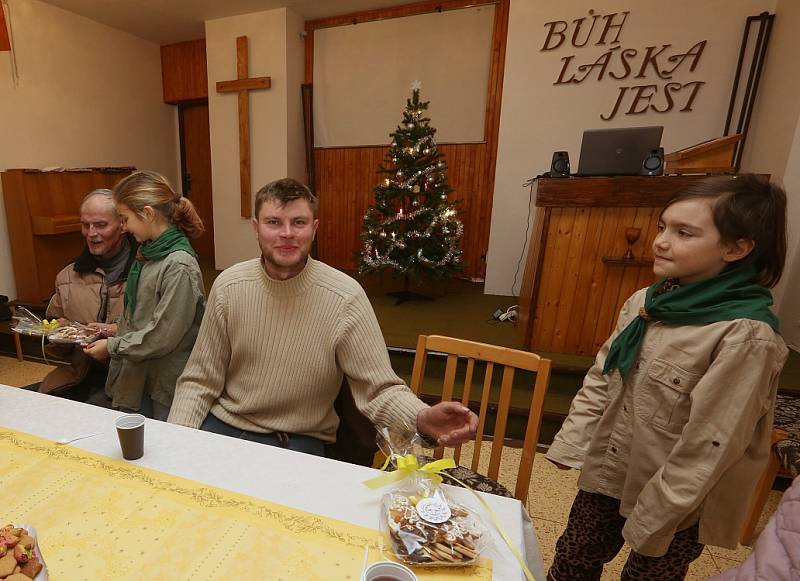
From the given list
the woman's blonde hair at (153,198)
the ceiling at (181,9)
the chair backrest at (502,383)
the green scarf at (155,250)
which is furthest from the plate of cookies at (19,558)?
the ceiling at (181,9)

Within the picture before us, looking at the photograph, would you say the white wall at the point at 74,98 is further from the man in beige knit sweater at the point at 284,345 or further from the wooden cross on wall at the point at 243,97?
the man in beige knit sweater at the point at 284,345

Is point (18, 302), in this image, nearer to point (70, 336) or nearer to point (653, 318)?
point (70, 336)

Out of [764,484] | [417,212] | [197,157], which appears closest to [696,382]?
[764,484]

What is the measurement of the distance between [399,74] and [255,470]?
4473 mm

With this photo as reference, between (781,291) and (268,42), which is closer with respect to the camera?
(781,291)

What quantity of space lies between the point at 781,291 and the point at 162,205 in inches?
158

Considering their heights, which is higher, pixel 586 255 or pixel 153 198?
pixel 153 198

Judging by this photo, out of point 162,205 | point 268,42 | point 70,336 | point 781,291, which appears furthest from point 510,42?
point 70,336

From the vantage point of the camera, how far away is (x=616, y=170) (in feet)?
8.48

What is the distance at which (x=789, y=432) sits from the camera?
1723 millimetres

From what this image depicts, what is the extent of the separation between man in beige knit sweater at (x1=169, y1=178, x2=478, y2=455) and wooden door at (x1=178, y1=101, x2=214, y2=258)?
4.99 m

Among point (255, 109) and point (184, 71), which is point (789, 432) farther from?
point (184, 71)

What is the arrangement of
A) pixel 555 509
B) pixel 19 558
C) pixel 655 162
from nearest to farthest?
pixel 19 558 < pixel 555 509 < pixel 655 162

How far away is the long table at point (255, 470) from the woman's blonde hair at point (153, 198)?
0.81 m
